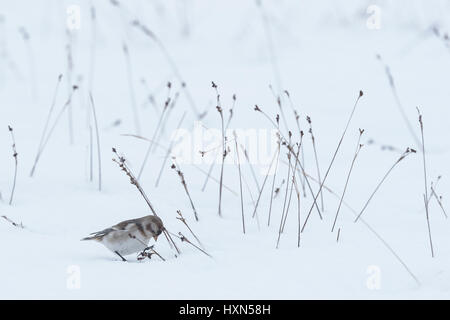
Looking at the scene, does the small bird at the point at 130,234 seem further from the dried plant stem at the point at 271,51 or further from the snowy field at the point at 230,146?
the dried plant stem at the point at 271,51

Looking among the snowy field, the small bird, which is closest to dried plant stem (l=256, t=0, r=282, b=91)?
the snowy field

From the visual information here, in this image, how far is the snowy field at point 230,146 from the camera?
234cm

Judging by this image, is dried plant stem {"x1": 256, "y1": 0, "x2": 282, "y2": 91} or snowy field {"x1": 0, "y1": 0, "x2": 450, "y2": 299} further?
dried plant stem {"x1": 256, "y1": 0, "x2": 282, "y2": 91}

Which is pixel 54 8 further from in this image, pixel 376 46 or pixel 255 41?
pixel 376 46

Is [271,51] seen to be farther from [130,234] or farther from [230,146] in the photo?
[130,234]

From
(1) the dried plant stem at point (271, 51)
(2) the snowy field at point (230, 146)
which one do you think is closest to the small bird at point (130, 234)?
(2) the snowy field at point (230, 146)

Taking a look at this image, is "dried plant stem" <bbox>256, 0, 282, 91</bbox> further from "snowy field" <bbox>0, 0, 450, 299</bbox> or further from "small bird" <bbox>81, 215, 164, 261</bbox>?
"small bird" <bbox>81, 215, 164, 261</bbox>

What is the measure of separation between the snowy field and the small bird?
0.23 feet

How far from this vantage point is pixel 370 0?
6.63 meters

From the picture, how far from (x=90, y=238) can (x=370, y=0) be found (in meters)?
5.01

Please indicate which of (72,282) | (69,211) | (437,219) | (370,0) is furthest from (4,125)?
(370,0)

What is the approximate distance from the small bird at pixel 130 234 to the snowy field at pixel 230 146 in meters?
0.07

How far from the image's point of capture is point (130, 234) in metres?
2.36

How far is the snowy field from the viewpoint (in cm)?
234
